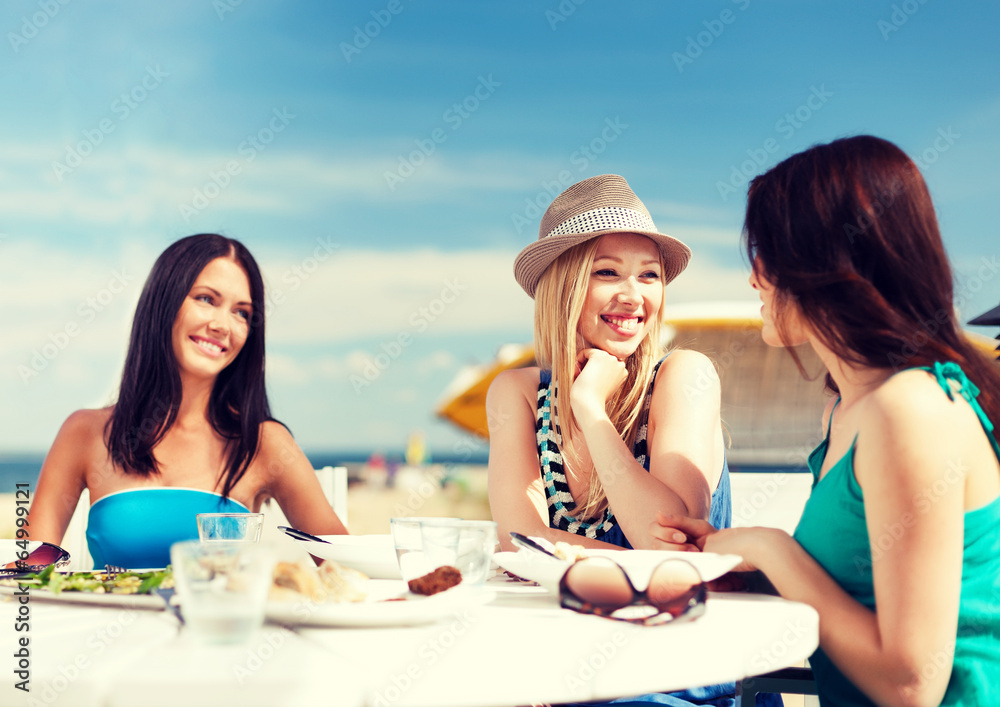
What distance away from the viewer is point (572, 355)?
2.43m

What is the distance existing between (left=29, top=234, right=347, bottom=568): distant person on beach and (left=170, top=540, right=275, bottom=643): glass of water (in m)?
1.91

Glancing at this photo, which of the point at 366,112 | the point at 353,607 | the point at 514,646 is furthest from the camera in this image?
the point at 366,112

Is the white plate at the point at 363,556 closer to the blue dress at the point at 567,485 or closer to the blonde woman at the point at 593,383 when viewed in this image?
the blonde woman at the point at 593,383

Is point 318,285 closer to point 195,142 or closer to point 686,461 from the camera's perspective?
point 195,142

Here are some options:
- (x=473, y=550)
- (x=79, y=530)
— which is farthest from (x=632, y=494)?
(x=79, y=530)

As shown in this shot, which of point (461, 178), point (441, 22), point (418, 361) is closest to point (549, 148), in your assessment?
Answer: point (461, 178)

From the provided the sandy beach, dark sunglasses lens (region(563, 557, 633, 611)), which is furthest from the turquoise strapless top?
the sandy beach

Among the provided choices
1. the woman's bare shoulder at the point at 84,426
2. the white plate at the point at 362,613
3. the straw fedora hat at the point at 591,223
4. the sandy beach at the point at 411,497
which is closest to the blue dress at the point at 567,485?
the straw fedora hat at the point at 591,223

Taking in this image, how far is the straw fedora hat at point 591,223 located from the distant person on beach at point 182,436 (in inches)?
41.2

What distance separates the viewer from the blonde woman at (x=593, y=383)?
7.14ft

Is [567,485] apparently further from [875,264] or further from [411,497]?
[411,497]

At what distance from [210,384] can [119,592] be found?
5.66 feet

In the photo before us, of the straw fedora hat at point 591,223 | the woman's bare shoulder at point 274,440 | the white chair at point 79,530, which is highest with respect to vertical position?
the straw fedora hat at point 591,223

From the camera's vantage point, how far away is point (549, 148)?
41.9 metres
